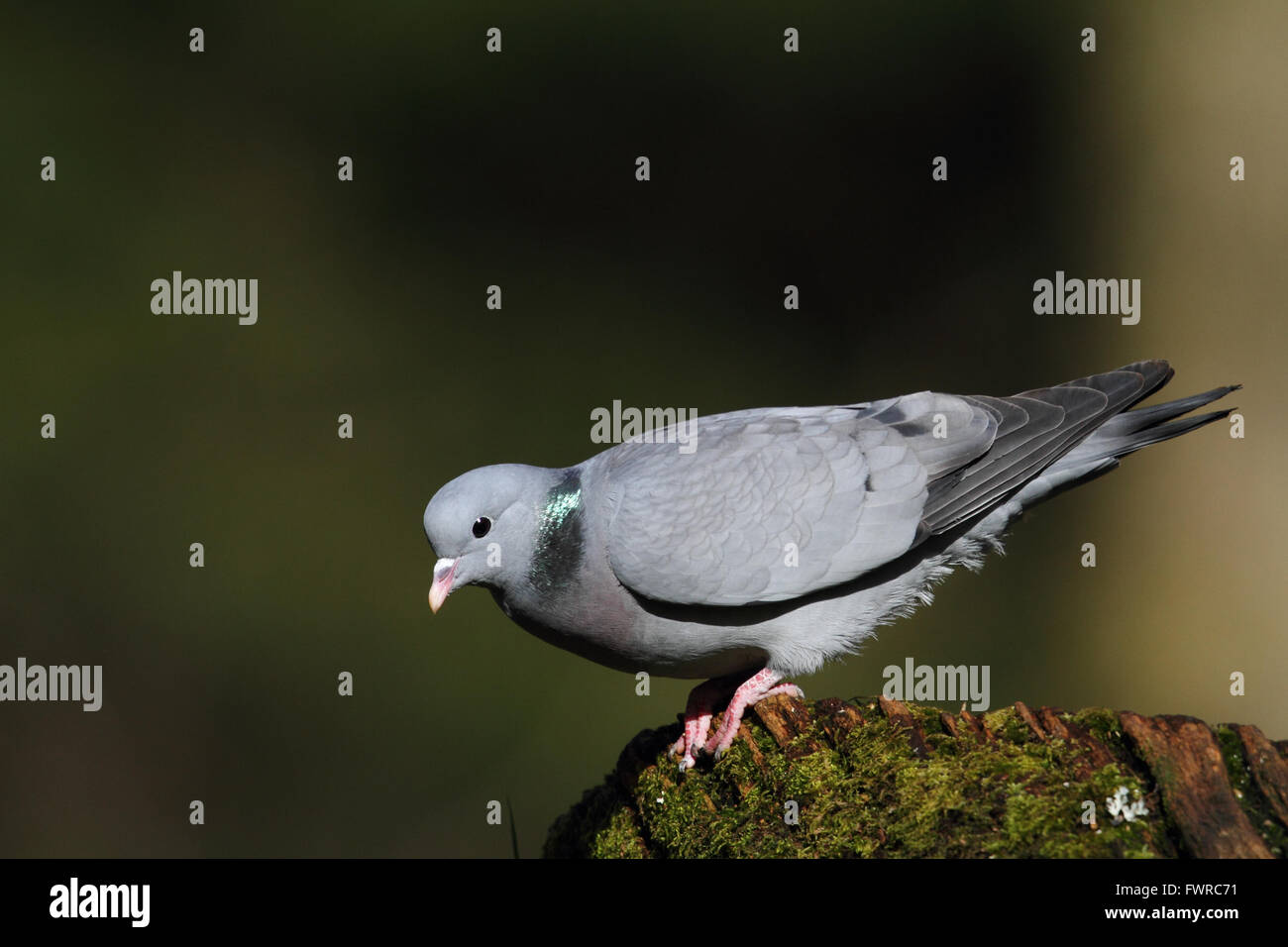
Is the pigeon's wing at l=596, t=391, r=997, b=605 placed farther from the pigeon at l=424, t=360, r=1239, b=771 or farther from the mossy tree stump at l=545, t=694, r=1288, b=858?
the mossy tree stump at l=545, t=694, r=1288, b=858

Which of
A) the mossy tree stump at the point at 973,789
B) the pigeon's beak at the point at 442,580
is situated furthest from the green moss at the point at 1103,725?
the pigeon's beak at the point at 442,580

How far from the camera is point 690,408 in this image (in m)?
8.30

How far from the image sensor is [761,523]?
3.95m

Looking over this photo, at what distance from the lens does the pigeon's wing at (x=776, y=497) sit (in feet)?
12.6

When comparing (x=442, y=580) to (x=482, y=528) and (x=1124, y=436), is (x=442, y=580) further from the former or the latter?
(x=1124, y=436)

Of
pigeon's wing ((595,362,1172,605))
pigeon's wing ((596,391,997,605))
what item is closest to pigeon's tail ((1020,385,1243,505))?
pigeon's wing ((595,362,1172,605))

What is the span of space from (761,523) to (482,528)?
97cm

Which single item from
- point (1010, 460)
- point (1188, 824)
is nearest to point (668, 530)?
point (1010, 460)

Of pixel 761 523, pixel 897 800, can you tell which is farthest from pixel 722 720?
pixel 897 800

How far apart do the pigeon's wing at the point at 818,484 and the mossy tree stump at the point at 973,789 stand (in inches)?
21.0

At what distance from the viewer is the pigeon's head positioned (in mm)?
3807

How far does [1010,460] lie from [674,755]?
62.8 inches
